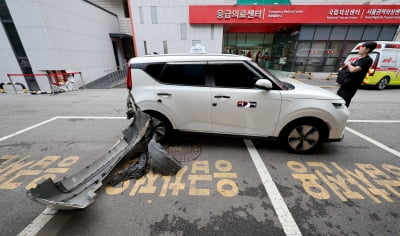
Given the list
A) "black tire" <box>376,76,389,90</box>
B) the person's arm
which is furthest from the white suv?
"black tire" <box>376,76,389,90</box>

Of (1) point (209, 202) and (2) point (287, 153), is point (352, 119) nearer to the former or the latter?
(2) point (287, 153)

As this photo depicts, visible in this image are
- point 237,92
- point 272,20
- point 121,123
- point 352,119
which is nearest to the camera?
point 237,92

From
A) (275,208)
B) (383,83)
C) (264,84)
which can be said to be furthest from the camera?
(383,83)

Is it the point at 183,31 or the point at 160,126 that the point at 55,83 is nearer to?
the point at 160,126

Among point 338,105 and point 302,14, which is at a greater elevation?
point 302,14

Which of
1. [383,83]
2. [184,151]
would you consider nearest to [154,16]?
[184,151]

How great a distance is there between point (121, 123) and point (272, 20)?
1384 cm

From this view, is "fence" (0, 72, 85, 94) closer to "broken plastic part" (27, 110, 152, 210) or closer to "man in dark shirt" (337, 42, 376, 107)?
"broken plastic part" (27, 110, 152, 210)

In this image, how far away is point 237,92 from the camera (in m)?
2.94

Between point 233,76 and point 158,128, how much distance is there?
1.90m

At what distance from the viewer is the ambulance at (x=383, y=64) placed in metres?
8.21

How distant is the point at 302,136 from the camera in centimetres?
312

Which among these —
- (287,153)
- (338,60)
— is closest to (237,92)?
(287,153)

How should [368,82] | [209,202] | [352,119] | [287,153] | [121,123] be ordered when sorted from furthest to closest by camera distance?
[368,82] < [352,119] < [121,123] < [287,153] < [209,202]
